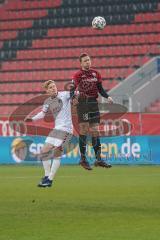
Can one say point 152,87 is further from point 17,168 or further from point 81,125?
point 81,125

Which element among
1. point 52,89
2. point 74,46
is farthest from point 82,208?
point 74,46

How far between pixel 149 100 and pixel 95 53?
17.3ft

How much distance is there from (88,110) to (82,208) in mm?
3039

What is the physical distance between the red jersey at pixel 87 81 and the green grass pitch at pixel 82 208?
195 cm

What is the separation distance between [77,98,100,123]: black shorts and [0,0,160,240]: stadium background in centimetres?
145

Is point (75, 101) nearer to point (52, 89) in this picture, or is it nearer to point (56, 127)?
point (52, 89)

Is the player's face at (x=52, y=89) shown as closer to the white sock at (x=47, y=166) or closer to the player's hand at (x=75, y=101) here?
the player's hand at (x=75, y=101)

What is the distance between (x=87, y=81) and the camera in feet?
43.6

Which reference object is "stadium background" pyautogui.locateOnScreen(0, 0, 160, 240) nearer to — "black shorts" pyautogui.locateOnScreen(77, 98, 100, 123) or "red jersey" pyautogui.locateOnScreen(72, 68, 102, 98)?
"black shorts" pyautogui.locateOnScreen(77, 98, 100, 123)

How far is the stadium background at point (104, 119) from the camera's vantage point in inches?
380

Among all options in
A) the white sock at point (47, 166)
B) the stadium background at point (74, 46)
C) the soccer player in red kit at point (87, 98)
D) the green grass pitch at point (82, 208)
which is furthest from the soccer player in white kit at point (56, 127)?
the stadium background at point (74, 46)

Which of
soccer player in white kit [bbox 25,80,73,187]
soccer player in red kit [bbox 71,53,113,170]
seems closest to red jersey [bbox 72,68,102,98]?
soccer player in red kit [bbox 71,53,113,170]

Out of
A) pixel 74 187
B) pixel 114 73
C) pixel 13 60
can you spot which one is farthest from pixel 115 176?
pixel 13 60

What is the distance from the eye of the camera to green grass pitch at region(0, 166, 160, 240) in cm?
855
